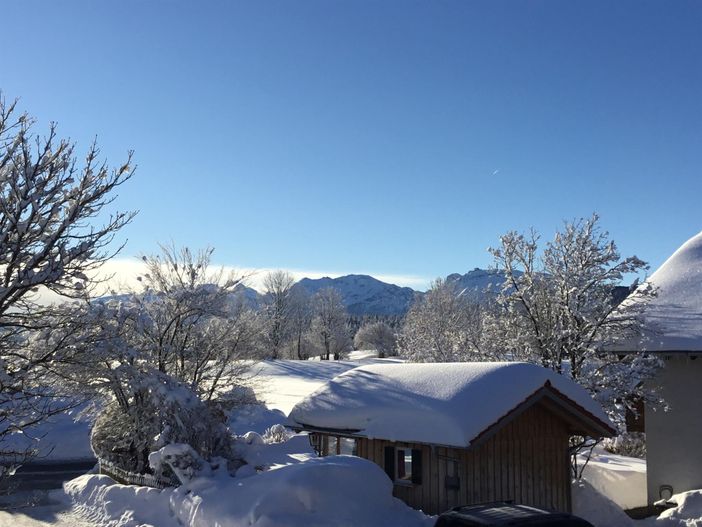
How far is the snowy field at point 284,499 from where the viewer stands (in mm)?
11367

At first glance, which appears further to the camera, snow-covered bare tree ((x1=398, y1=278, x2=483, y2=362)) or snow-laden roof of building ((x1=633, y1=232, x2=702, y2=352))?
snow-covered bare tree ((x1=398, y1=278, x2=483, y2=362))

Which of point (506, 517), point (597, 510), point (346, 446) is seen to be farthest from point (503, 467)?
point (506, 517)

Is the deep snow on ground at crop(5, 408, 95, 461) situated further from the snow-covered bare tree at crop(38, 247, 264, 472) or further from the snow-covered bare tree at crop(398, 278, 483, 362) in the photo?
the snow-covered bare tree at crop(398, 278, 483, 362)

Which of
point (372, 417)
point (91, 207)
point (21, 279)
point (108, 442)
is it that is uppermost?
point (91, 207)

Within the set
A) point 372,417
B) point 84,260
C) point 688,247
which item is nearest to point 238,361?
point 372,417

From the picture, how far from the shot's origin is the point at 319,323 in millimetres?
83688

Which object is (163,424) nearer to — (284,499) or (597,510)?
(284,499)

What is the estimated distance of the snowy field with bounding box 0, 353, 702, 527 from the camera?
11367mm

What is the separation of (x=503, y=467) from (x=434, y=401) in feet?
6.95

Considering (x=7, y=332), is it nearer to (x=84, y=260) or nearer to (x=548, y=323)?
(x=84, y=260)

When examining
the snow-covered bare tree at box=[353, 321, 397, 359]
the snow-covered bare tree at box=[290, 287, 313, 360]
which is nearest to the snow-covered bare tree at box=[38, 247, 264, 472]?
the snow-covered bare tree at box=[290, 287, 313, 360]

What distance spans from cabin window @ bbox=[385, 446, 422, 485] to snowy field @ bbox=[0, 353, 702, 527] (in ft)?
4.23

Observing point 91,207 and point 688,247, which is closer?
point 91,207

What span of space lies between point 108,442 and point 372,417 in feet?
34.8
